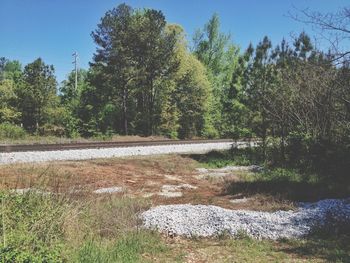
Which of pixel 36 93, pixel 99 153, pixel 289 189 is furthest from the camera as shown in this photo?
pixel 36 93

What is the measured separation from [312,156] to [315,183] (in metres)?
4.35

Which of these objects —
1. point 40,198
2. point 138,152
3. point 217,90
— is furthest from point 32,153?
point 217,90

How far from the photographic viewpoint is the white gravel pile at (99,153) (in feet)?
63.1

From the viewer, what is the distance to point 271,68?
27953mm

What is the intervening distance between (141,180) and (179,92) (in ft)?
115

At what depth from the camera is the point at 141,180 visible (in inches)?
691

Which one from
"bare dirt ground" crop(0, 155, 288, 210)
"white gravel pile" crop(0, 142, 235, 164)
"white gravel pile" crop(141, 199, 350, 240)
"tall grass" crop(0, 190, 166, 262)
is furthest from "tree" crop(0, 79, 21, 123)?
"tall grass" crop(0, 190, 166, 262)

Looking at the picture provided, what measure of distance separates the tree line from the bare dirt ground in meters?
5.45

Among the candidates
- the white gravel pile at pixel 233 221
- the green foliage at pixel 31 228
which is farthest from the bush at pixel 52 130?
the green foliage at pixel 31 228

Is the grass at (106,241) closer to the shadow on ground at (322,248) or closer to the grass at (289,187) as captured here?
the shadow on ground at (322,248)

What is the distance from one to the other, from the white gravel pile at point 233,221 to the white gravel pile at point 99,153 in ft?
31.9

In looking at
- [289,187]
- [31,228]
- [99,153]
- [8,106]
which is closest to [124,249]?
[31,228]

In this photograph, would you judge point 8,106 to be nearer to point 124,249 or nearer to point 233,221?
point 233,221

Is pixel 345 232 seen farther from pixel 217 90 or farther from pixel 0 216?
pixel 217 90
